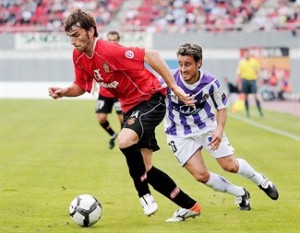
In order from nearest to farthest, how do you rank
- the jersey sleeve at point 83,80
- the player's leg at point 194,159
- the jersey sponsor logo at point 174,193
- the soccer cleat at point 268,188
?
the jersey sleeve at point 83,80, the jersey sponsor logo at point 174,193, the player's leg at point 194,159, the soccer cleat at point 268,188

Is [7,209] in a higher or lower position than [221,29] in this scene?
higher

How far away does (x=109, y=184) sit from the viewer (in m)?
12.1

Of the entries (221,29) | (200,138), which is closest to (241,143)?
(200,138)

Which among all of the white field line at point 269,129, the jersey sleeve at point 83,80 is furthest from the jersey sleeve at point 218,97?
the white field line at point 269,129

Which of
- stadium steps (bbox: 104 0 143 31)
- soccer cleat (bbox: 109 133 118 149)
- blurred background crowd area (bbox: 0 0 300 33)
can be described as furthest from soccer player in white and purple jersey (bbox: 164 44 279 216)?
stadium steps (bbox: 104 0 143 31)

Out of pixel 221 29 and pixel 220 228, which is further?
pixel 221 29

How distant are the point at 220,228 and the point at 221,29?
40670 mm

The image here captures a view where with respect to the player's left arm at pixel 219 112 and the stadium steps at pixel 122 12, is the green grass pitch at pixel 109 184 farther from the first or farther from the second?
the stadium steps at pixel 122 12

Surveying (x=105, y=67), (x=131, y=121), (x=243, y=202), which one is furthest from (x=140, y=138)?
(x=243, y=202)

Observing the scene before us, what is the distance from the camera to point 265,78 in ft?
143

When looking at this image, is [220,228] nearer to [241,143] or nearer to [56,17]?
[241,143]

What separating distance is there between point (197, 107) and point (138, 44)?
3981cm

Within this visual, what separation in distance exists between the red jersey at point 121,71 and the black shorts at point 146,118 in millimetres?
65

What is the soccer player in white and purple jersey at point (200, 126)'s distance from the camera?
362 inches
